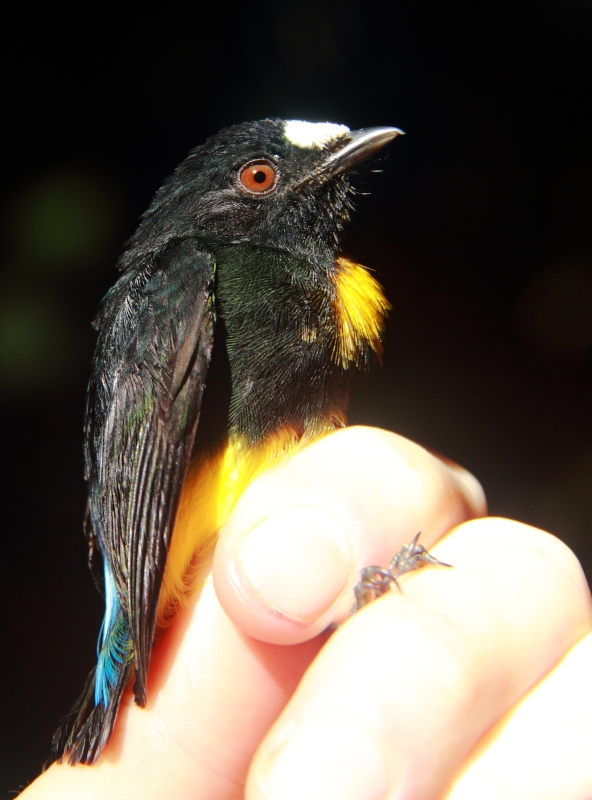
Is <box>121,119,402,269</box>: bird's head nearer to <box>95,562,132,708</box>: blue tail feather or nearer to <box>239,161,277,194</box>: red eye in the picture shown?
<box>239,161,277,194</box>: red eye

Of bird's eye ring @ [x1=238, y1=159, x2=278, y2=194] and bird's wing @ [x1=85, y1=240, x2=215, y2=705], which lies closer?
bird's wing @ [x1=85, y1=240, x2=215, y2=705]

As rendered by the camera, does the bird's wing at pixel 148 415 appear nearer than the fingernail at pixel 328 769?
No

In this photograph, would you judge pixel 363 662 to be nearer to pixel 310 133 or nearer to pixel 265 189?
pixel 265 189

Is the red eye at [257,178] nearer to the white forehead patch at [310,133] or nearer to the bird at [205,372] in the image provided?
the bird at [205,372]

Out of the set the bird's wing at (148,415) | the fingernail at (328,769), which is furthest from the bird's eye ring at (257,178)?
the fingernail at (328,769)

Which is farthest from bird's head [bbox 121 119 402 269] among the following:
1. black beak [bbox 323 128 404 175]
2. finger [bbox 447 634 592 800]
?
finger [bbox 447 634 592 800]

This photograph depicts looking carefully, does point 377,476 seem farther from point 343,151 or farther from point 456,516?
point 343,151
